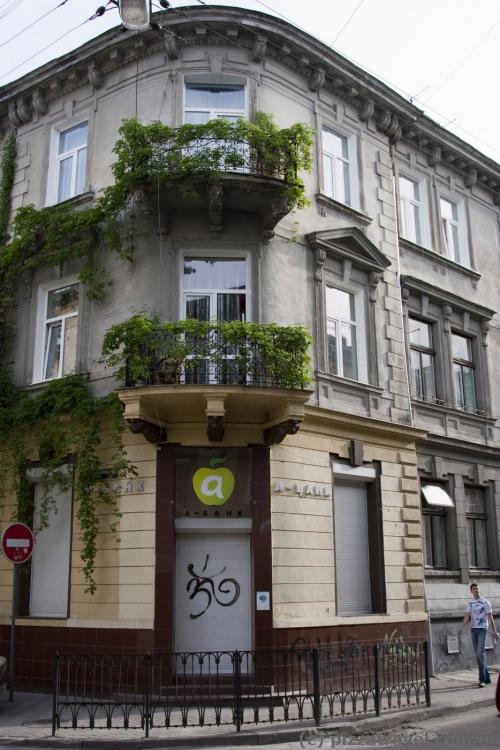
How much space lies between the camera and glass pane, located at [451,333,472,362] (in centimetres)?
1994

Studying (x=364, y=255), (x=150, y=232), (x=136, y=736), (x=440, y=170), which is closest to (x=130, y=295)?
(x=150, y=232)

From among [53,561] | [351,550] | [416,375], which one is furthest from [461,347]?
[53,561]

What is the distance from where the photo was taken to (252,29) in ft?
51.2

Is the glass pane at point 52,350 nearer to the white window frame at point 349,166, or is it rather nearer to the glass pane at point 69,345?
the glass pane at point 69,345

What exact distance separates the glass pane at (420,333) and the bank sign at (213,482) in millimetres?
6469

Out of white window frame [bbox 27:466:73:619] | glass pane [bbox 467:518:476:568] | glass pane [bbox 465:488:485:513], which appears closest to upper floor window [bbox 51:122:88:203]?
white window frame [bbox 27:466:73:619]

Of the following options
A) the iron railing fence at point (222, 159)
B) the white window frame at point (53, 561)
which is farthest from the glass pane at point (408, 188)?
the white window frame at point (53, 561)

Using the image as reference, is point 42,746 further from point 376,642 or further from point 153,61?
point 153,61

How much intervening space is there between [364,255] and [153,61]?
235 inches

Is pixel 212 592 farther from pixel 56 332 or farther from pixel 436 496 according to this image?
pixel 436 496

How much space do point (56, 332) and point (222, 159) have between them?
5.10 meters

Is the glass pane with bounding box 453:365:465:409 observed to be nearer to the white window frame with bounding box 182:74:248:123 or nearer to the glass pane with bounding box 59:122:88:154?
the white window frame with bounding box 182:74:248:123

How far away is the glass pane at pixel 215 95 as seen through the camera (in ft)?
52.0

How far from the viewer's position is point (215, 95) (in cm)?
1596
